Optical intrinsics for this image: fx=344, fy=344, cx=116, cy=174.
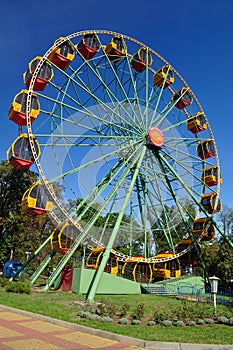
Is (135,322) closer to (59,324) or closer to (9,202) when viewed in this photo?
(59,324)

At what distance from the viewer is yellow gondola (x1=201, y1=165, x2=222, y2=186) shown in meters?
29.1

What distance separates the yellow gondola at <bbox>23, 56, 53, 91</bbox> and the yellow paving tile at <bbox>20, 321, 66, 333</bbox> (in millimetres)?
15188

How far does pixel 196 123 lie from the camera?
97.9 ft

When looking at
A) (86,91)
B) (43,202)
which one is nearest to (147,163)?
(86,91)

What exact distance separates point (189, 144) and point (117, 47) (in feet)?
31.6

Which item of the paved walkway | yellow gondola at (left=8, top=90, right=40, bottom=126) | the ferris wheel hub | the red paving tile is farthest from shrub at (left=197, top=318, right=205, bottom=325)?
the ferris wheel hub

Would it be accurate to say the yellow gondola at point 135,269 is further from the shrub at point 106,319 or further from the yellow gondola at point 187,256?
the shrub at point 106,319

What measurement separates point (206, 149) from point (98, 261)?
549 inches

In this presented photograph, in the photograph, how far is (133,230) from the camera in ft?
84.6

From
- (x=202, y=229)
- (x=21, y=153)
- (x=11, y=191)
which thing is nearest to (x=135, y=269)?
(x=202, y=229)

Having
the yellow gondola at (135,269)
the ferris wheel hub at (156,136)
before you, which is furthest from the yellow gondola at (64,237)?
the ferris wheel hub at (156,136)

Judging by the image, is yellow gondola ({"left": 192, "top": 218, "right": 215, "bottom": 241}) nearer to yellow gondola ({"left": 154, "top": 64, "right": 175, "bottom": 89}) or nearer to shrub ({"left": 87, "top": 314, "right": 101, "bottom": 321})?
yellow gondola ({"left": 154, "top": 64, "right": 175, "bottom": 89})

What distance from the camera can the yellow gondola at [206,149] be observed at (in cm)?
→ 3002

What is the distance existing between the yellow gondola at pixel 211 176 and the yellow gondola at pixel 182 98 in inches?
236
